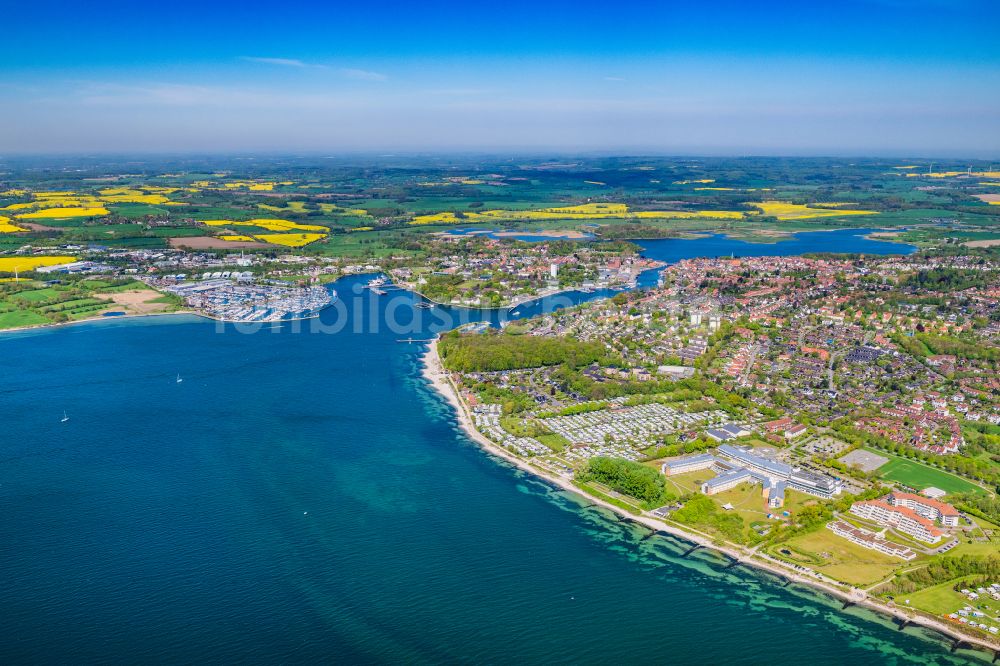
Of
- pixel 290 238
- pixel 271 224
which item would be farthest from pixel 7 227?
pixel 290 238

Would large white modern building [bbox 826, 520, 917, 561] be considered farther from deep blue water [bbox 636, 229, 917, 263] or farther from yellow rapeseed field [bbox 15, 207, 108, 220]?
yellow rapeseed field [bbox 15, 207, 108, 220]

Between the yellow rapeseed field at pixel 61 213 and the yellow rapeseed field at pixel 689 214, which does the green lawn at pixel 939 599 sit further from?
the yellow rapeseed field at pixel 61 213

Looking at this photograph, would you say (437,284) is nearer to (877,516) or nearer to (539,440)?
(539,440)

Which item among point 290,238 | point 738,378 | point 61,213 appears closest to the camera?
point 738,378

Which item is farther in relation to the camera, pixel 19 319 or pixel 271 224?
pixel 271 224

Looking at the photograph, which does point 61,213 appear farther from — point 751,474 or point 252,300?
point 751,474

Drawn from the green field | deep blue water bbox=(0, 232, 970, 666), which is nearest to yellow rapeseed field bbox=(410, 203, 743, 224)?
deep blue water bbox=(0, 232, 970, 666)

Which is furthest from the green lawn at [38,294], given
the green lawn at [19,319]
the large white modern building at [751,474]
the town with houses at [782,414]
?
the large white modern building at [751,474]
